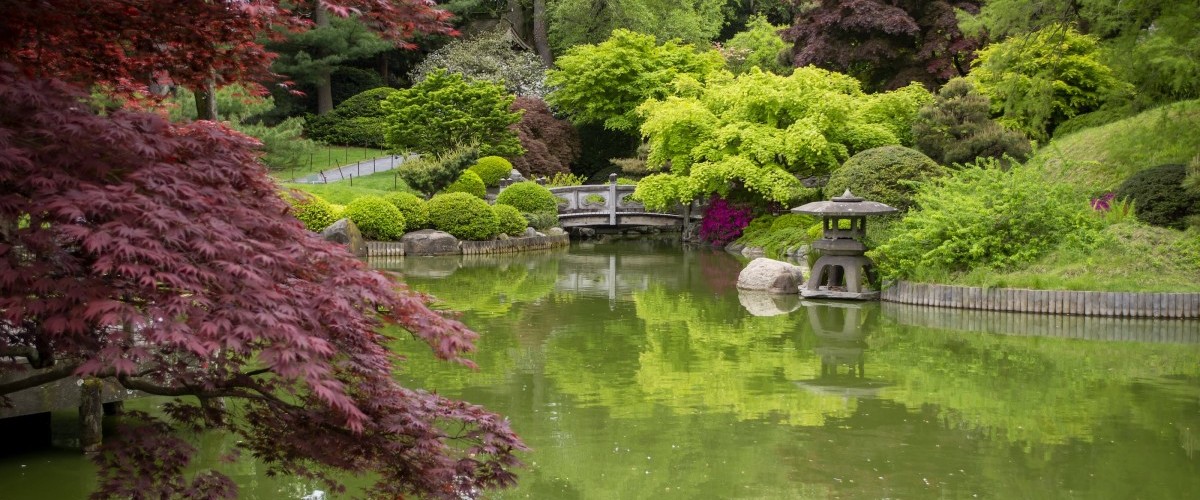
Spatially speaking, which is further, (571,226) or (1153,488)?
(571,226)

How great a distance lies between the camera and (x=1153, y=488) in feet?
21.0

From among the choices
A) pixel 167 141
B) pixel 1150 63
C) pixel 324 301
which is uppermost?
pixel 1150 63

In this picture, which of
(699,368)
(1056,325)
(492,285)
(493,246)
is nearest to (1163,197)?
(1056,325)

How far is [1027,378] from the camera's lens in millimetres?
9609

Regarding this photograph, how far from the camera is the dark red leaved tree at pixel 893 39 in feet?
83.7

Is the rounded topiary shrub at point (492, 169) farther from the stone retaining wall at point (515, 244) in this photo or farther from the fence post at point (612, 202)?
the stone retaining wall at point (515, 244)

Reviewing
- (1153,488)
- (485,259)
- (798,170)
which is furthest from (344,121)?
(1153,488)

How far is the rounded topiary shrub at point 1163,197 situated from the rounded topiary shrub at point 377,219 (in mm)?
12693

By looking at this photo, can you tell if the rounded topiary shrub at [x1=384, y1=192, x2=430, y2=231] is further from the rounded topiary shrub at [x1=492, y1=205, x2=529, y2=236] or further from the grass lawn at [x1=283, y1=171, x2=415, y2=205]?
the grass lawn at [x1=283, y1=171, x2=415, y2=205]

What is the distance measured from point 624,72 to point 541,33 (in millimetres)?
7636

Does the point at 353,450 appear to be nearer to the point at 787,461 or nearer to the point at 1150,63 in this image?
the point at 787,461

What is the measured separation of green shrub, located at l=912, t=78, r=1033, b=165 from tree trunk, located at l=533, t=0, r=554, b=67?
18076 millimetres

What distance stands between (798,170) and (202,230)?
1991 cm

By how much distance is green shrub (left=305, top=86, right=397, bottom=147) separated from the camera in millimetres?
33844
